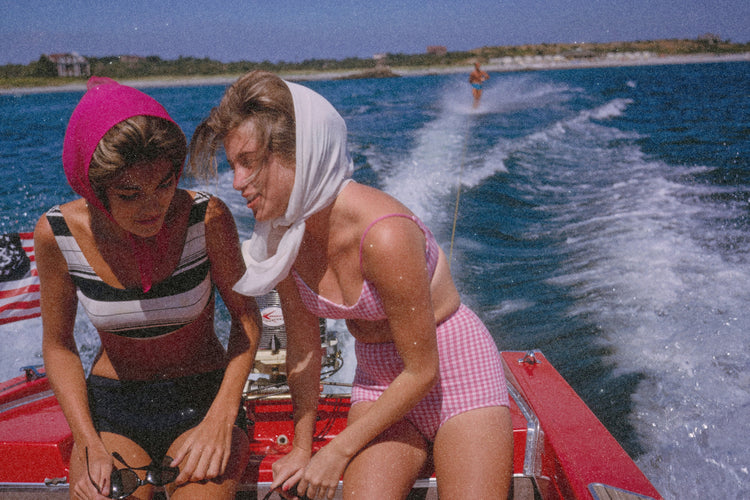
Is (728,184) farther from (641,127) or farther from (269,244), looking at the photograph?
(269,244)

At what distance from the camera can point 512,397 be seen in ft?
6.36

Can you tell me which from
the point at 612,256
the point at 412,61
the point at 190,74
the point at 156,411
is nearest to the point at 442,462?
the point at 156,411

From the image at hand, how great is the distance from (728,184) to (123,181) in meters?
7.79

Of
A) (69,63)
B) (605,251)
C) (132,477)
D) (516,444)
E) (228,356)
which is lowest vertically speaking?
(605,251)

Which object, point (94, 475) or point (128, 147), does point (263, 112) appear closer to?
point (128, 147)

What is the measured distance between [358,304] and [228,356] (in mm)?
473

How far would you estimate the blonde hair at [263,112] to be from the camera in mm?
1190

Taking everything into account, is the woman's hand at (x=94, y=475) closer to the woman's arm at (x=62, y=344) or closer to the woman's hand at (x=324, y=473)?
the woman's arm at (x=62, y=344)

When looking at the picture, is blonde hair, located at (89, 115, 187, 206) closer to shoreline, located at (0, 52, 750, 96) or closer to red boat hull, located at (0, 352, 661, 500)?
red boat hull, located at (0, 352, 661, 500)

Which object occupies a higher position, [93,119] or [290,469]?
[93,119]

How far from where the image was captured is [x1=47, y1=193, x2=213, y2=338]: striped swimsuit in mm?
1448

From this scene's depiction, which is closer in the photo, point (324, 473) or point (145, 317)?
point (324, 473)

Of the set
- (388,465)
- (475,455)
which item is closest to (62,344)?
(388,465)

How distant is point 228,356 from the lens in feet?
5.18
